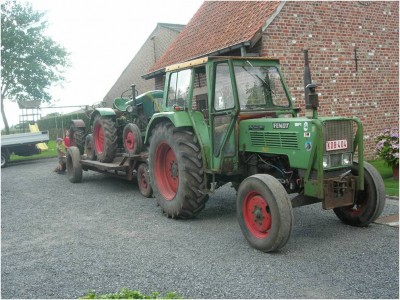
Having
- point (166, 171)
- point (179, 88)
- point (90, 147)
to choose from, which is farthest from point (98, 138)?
point (179, 88)

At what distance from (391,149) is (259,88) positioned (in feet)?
12.1

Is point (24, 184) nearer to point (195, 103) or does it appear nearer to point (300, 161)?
point (195, 103)

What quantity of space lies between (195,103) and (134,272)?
2756mm

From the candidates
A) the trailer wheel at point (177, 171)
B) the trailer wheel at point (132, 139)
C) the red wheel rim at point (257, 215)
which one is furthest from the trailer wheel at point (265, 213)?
the trailer wheel at point (132, 139)

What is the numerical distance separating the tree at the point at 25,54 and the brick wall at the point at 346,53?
20.6m

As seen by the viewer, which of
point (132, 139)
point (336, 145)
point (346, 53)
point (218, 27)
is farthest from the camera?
point (218, 27)

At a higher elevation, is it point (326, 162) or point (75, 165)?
point (326, 162)

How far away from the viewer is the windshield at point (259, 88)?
19.1 feet

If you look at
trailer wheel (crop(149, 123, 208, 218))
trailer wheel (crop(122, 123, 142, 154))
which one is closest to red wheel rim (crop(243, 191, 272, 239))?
trailer wheel (crop(149, 123, 208, 218))

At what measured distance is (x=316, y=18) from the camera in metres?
10.2

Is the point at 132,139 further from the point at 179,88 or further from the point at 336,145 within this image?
the point at 336,145

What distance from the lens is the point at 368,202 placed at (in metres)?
5.43

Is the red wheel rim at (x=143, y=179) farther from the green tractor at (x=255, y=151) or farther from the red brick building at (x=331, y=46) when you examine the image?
the red brick building at (x=331, y=46)

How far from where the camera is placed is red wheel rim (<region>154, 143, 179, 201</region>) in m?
6.71
